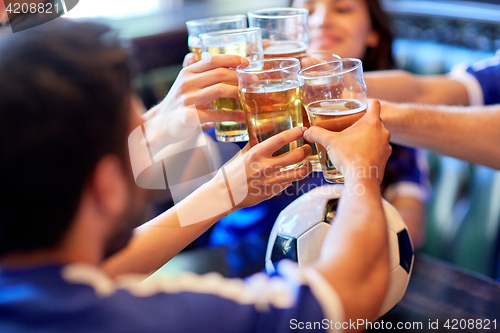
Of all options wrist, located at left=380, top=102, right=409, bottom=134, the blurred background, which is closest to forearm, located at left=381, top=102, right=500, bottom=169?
wrist, located at left=380, top=102, right=409, bottom=134

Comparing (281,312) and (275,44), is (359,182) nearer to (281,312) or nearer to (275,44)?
(281,312)

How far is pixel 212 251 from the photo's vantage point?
56.0 inches

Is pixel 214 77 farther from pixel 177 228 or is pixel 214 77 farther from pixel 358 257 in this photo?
pixel 358 257

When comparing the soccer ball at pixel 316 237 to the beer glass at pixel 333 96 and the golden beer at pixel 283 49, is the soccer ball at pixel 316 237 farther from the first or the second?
the golden beer at pixel 283 49

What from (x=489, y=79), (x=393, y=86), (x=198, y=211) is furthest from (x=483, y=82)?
(x=198, y=211)

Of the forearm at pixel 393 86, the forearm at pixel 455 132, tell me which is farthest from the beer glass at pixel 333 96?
the forearm at pixel 393 86

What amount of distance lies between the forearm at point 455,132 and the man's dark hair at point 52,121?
941mm

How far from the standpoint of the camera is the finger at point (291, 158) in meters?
0.91

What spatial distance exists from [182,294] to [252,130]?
1.45ft

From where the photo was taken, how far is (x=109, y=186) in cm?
68

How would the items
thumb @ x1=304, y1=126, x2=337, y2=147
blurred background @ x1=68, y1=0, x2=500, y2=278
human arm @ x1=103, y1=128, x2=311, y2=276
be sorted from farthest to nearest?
1. blurred background @ x1=68, y1=0, x2=500, y2=278
2. human arm @ x1=103, y1=128, x2=311, y2=276
3. thumb @ x1=304, y1=126, x2=337, y2=147

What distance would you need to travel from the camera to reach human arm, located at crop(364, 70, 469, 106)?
1.75 m

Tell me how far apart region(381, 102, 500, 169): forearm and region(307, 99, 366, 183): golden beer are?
459mm
